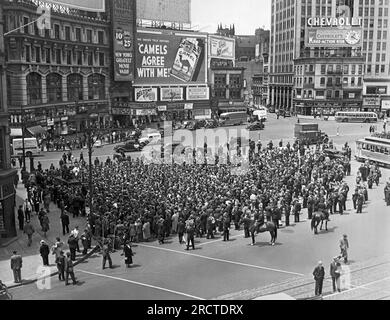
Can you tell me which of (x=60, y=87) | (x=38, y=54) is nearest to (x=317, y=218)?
(x=38, y=54)

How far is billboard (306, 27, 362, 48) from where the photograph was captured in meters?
102

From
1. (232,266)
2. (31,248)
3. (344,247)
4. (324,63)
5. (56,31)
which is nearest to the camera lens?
(344,247)

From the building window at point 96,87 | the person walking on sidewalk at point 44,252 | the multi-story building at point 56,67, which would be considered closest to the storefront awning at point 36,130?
the multi-story building at point 56,67

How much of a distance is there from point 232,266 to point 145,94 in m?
62.6

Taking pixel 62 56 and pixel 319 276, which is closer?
pixel 319 276

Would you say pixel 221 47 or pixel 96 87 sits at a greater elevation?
pixel 221 47

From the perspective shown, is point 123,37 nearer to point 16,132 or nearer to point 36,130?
point 36,130

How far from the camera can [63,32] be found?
215 ft

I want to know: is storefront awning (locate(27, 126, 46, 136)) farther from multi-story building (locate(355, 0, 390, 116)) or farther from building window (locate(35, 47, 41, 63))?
multi-story building (locate(355, 0, 390, 116))

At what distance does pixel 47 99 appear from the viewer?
62906 mm

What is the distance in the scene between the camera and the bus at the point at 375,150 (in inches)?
1759

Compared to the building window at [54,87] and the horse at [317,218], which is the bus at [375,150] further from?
the building window at [54,87]
